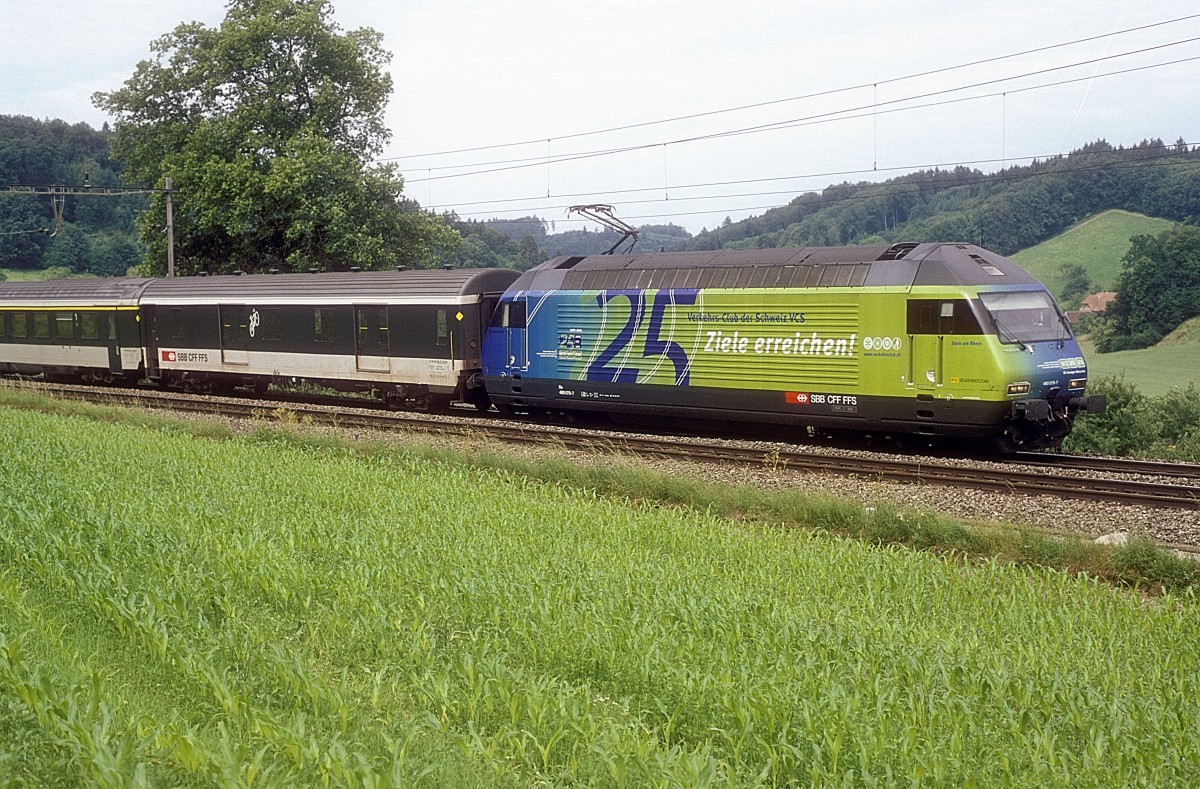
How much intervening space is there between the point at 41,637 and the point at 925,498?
10821 mm

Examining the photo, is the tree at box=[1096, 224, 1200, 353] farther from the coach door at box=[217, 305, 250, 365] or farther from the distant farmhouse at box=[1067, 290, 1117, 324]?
the coach door at box=[217, 305, 250, 365]

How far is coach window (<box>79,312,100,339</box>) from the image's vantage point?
3197 cm

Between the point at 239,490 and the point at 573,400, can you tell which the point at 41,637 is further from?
the point at 573,400

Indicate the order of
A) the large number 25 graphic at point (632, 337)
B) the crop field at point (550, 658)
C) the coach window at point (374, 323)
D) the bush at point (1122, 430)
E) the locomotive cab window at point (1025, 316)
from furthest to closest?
the bush at point (1122, 430), the coach window at point (374, 323), the large number 25 graphic at point (632, 337), the locomotive cab window at point (1025, 316), the crop field at point (550, 658)

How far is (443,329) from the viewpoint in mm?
23750

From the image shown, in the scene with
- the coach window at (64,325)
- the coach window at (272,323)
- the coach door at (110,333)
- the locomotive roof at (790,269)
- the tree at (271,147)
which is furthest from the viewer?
the tree at (271,147)

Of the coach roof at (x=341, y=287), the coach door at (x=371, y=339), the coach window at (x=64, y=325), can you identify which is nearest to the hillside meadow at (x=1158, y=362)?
the coach roof at (x=341, y=287)

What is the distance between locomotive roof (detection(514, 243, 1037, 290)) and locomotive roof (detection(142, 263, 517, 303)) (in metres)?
1.38

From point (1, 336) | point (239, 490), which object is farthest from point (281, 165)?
point (239, 490)

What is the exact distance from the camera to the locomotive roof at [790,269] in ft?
55.5

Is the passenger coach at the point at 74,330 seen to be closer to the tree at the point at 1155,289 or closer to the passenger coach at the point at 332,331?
the passenger coach at the point at 332,331

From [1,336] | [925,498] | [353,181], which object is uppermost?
[353,181]

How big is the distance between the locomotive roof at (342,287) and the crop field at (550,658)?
42.1ft

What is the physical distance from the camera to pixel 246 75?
3966cm
